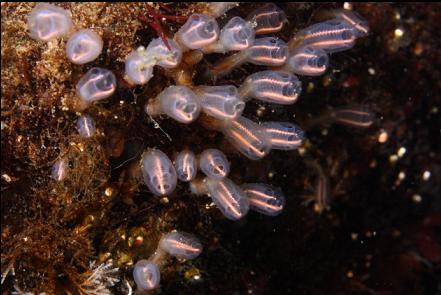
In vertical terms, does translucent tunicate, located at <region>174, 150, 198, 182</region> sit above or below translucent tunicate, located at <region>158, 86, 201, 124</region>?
below

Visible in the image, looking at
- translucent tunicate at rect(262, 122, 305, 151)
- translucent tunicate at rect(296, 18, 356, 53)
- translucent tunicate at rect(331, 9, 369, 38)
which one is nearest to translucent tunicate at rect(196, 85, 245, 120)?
translucent tunicate at rect(262, 122, 305, 151)

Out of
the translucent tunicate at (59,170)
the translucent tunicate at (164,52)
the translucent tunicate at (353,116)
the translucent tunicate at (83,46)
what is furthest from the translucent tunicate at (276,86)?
the translucent tunicate at (353,116)

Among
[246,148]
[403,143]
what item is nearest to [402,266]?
[403,143]

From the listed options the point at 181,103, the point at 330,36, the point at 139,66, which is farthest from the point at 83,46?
the point at 330,36

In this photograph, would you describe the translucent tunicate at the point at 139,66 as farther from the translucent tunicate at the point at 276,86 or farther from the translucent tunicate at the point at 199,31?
the translucent tunicate at the point at 276,86

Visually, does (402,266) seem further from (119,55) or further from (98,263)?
(119,55)

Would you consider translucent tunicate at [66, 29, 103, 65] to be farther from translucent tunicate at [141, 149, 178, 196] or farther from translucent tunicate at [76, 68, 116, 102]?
translucent tunicate at [141, 149, 178, 196]
